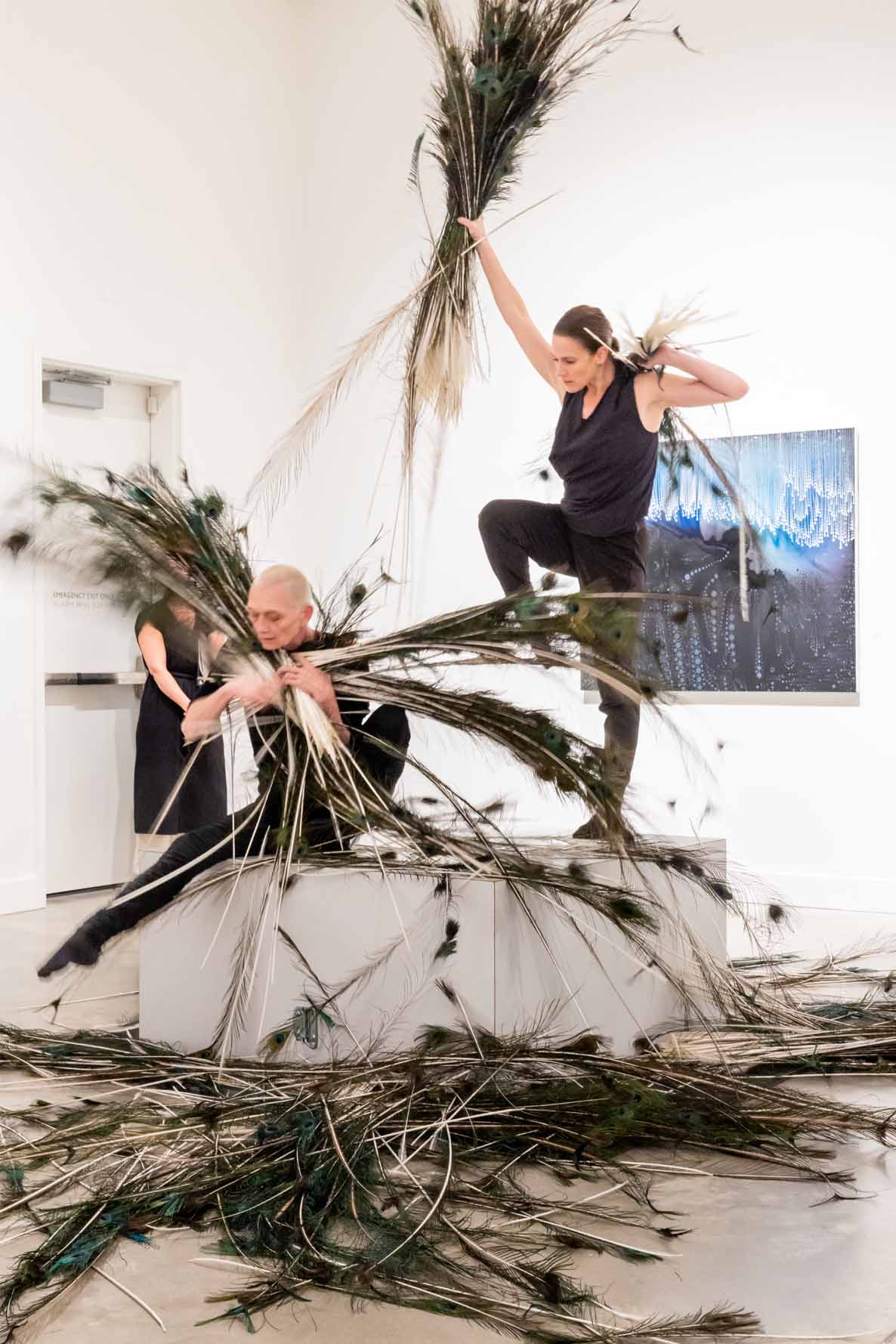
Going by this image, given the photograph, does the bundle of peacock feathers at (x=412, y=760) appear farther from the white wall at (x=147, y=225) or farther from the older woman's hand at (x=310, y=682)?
the white wall at (x=147, y=225)

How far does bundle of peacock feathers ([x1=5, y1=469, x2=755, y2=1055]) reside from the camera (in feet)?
9.68

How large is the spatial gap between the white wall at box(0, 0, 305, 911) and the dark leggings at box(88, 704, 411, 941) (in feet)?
7.87

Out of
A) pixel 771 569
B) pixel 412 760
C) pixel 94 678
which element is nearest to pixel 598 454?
pixel 412 760

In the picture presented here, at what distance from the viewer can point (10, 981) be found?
A: 3996 mm

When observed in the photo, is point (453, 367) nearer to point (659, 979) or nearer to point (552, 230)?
point (659, 979)

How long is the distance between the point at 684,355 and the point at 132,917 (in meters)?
1.93

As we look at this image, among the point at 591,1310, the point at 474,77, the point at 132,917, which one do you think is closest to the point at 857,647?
the point at 474,77

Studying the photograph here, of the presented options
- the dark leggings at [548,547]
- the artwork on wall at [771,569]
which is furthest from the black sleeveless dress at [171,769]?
the dark leggings at [548,547]

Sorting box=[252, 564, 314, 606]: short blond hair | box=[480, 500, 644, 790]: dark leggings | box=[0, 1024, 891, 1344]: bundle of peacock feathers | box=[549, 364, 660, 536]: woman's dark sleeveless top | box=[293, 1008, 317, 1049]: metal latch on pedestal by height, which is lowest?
box=[0, 1024, 891, 1344]: bundle of peacock feathers

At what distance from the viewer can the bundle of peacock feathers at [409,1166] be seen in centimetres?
195

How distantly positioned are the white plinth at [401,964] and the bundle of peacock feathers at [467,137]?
3.47ft

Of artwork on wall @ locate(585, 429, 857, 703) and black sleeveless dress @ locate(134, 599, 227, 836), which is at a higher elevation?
artwork on wall @ locate(585, 429, 857, 703)

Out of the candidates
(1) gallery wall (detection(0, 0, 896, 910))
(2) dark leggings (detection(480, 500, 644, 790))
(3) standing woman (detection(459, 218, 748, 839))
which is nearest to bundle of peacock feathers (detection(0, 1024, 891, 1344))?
(3) standing woman (detection(459, 218, 748, 839))

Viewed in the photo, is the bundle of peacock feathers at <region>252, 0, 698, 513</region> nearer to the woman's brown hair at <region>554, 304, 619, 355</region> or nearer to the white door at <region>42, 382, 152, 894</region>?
the woman's brown hair at <region>554, 304, 619, 355</region>
